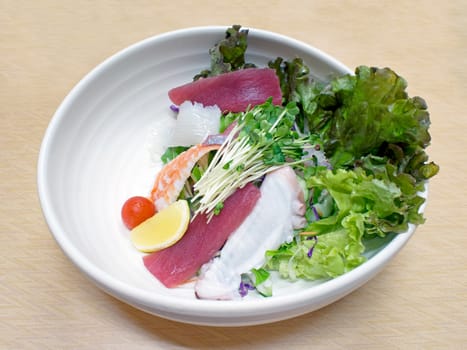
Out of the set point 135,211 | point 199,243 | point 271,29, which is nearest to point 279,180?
point 199,243

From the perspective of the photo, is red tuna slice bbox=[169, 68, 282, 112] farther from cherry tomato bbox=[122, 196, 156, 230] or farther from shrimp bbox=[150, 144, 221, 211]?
cherry tomato bbox=[122, 196, 156, 230]

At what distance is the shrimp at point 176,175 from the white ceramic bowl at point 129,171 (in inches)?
5.3

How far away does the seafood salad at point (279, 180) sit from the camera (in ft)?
4.21

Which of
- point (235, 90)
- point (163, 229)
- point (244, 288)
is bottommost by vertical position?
point (244, 288)

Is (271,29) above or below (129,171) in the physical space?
above

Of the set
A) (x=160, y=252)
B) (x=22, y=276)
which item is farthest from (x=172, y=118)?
(x=22, y=276)

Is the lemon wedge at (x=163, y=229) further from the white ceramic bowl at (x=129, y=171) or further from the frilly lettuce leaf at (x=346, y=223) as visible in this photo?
the frilly lettuce leaf at (x=346, y=223)

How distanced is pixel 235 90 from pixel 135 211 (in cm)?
51

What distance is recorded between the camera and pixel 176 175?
149 cm

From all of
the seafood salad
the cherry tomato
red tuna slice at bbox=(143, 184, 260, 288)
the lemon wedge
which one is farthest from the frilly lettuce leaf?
the cherry tomato

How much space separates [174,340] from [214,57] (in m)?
0.91

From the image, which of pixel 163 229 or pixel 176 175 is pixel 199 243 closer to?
pixel 163 229

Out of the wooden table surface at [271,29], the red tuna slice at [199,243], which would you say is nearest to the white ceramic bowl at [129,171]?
the red tuna slice at [199,243]

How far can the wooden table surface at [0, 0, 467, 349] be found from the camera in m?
1.31
